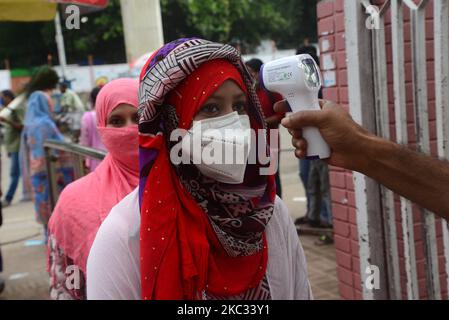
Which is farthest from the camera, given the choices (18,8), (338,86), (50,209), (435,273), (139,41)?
(50,209)

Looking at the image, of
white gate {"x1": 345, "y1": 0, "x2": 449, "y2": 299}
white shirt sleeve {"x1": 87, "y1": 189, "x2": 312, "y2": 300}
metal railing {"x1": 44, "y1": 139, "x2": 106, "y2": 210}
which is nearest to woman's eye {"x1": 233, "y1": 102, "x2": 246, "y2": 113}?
white shirt sleeve {"x1": 87, "y1": 189, "x2": 312, "y2": 300}

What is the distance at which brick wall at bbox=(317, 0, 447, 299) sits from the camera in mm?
2539

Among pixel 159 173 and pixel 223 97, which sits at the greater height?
pixel 223 97

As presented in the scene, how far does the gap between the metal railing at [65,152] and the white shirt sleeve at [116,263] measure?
1.54 meters

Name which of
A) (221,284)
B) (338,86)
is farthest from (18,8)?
(221,284)

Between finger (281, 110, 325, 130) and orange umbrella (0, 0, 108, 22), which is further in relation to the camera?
orange umbrella (0, 0, 108, 22)

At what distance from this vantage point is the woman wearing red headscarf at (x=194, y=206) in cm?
144

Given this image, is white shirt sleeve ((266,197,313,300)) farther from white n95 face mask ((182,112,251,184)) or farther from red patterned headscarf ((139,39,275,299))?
white n95 face mask ((182,112,251,184))

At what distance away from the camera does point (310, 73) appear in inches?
52.3

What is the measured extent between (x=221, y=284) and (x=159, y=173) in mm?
379

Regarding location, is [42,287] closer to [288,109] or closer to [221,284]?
[221,284]

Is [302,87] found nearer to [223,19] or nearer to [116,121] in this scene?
[116,121]

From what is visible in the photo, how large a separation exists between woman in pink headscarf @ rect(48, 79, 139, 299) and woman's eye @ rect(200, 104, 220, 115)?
833mm

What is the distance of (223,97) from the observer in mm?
1607
